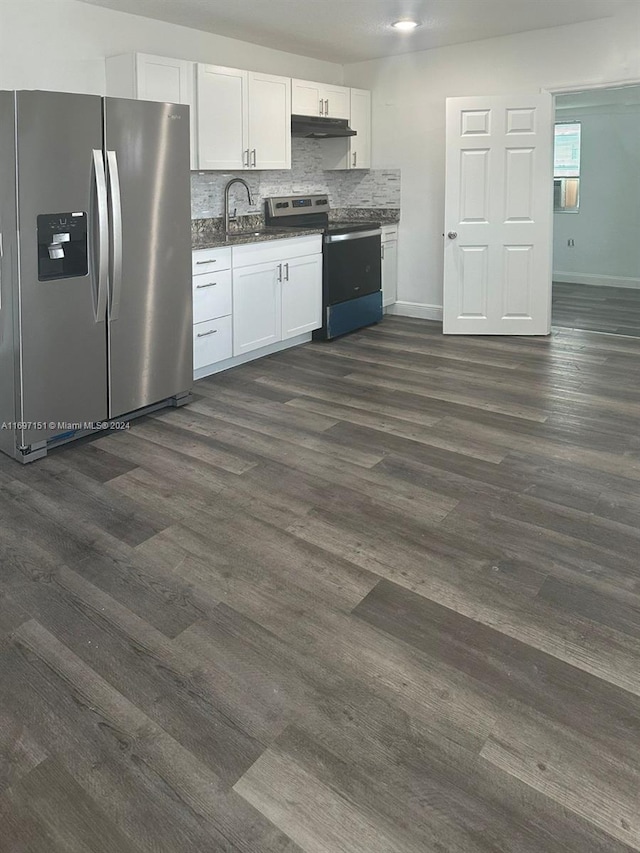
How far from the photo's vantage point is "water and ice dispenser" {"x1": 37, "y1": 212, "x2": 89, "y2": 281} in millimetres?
3205

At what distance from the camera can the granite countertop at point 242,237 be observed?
14.9 feet

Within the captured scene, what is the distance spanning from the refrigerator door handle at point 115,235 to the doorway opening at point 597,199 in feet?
17.9

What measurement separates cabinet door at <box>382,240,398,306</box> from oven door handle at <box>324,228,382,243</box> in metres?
0.23

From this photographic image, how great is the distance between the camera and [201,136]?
464 cm

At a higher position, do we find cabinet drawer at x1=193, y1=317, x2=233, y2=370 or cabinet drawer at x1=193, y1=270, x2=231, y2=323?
cabinet drawer at x1=193, y1=270, x2=231, y2=323

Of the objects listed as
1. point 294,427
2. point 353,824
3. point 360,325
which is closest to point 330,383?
point 294,427

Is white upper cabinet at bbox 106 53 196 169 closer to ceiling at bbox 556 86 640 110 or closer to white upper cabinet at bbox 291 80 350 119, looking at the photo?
white upper cabinet at bbox 291 80 350 119

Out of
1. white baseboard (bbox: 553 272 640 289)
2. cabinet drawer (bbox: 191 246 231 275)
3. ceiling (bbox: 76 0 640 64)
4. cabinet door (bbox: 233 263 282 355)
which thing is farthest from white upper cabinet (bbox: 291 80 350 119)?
white baseboard (bbox: 553 272 640 289)

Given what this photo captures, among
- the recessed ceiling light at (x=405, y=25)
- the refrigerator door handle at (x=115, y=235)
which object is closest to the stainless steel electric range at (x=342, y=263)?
the recessed ceiling light at (x=405, y=25)

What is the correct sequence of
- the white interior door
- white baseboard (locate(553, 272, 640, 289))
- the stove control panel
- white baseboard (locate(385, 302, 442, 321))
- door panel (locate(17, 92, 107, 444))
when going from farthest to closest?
1. white baseboard (locate(553, 272, 640, 289))
2. white baseboard (locate(385, 302, 442, 321))
3. the stove control panel
4. the white interior door
5. door panel (locate(17, 92, 107, 444))

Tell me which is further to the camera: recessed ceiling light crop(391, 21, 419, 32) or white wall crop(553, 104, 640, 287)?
white wall crop(553, 104, 640, 287)

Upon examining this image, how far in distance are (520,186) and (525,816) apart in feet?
17.1

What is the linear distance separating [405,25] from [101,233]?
120 inches

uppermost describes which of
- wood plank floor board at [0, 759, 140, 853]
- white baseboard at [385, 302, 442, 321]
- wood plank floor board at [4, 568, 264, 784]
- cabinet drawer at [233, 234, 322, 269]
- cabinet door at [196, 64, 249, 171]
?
cabinet door at [196, 64, 249, 171]
